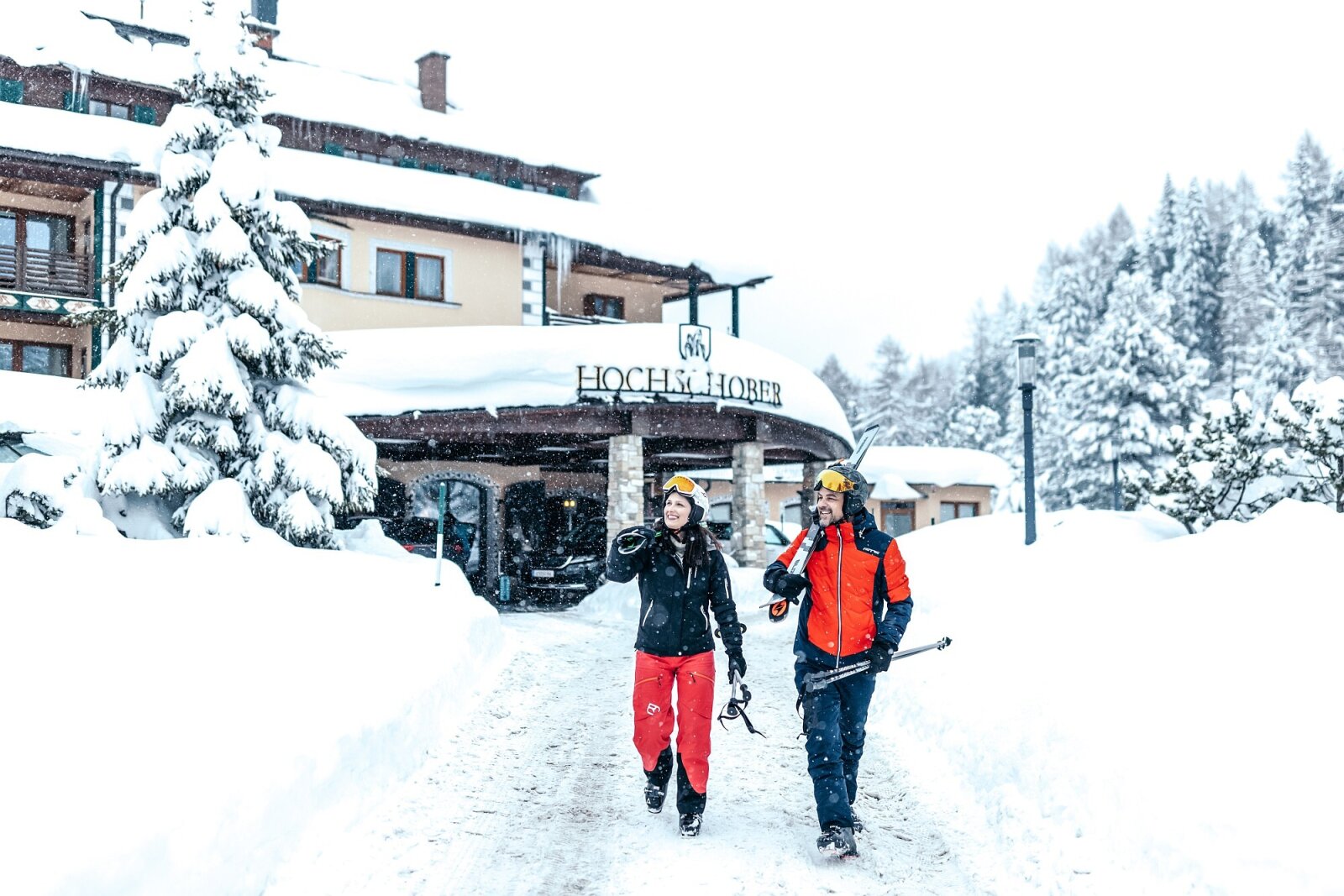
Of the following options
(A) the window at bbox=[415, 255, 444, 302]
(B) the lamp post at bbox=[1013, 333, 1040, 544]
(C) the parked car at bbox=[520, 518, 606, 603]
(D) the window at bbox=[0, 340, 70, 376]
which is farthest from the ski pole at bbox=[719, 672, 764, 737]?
(D) the window at bbox=[0, 340, 70, 376]

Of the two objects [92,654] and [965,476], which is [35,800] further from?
[965,476]

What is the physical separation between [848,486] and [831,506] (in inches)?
5.5

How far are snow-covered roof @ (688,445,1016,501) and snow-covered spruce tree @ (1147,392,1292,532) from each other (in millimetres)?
21699

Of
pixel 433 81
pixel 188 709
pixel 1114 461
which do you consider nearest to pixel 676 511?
pixel 188 709

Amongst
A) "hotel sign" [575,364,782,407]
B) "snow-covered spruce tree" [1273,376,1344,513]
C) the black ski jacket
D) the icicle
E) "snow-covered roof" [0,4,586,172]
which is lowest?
the black ski jacket

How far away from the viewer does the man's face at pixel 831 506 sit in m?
5.25

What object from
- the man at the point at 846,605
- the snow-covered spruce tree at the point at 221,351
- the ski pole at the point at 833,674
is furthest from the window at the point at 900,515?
the ski pole at the point at 833,674

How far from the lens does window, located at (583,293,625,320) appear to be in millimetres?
25578

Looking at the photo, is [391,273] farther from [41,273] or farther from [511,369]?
[41,273]

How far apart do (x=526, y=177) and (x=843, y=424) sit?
9.79 m

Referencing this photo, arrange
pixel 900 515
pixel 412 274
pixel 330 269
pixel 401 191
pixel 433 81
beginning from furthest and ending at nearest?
pixel 900 515 → pixel 433 81 → pixel 412 274 → pixel 401 191 → pixel 330 269

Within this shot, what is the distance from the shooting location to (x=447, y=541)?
2162 cm

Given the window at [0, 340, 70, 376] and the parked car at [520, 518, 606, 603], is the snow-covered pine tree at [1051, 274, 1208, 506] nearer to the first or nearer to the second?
the parked car at [520, 518, 606, 603]

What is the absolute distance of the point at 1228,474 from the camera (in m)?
16.2
